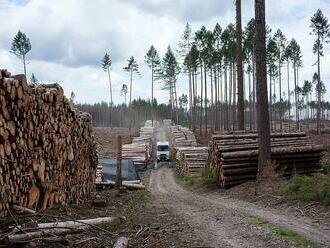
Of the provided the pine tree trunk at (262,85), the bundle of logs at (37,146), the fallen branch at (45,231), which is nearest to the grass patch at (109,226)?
the fallen branch at (45,231)

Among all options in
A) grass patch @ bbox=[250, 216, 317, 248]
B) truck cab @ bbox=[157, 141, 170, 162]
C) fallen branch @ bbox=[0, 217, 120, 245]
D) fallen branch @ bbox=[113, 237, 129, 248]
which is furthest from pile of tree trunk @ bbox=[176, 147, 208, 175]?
fallen branch @ bbox=[0, 217, 120, 245]

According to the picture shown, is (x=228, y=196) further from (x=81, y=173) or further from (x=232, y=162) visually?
(x=81, y=173)

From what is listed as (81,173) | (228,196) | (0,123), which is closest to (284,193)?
(228,196)

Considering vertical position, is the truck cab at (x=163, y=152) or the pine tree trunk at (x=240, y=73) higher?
the pine tree trunk at (x=240, y=73)

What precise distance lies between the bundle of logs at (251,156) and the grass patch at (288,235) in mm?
8073

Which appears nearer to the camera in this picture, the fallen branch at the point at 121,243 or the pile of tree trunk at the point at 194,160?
the fallen branch at the point at 121,243

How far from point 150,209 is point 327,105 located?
139m

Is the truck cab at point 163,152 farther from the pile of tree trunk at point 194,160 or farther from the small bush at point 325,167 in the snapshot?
the small bush at point 325,167

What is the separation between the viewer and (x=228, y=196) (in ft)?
53.8

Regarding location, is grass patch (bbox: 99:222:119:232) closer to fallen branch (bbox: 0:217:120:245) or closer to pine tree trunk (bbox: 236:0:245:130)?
fallen branch (bbox: 0:217:120:245)

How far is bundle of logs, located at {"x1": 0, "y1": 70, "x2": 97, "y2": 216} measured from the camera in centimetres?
764

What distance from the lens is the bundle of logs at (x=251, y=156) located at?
17.9 meters

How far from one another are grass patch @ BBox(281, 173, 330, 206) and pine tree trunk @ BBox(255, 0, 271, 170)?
2.31 meters

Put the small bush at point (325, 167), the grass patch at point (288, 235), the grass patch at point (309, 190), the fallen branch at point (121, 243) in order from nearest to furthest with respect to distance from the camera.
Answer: the fallen branch at point (121, 243) < the grass patch at point (288, 235) < the grass patch at point (309, 190) < the small bush at point (325, 167)
